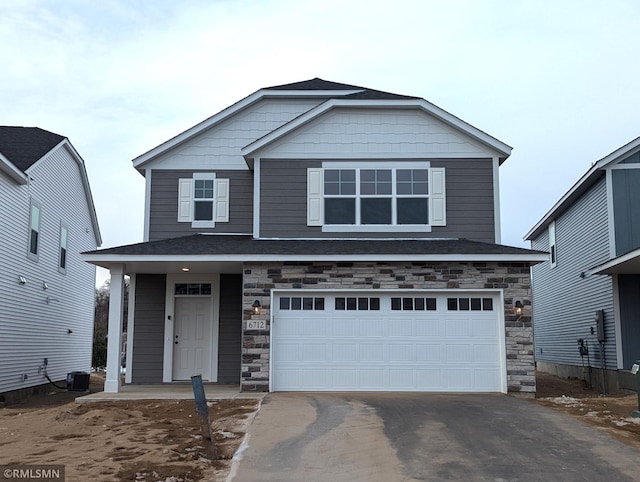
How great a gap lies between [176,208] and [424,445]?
32.2 ft

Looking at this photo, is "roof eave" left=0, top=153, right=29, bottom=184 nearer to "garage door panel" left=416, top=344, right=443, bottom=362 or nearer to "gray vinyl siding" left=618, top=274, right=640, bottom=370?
"garage door panel" left=416, top=344, right=443, bottom=362

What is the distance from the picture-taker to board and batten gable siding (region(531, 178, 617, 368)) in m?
17.2

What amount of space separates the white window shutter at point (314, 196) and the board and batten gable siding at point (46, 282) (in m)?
7.13

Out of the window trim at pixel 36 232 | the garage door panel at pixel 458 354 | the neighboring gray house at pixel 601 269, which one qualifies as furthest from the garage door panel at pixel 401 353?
the window trim at pixel 36 232

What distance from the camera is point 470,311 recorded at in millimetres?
13797

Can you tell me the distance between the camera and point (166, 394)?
13047mm

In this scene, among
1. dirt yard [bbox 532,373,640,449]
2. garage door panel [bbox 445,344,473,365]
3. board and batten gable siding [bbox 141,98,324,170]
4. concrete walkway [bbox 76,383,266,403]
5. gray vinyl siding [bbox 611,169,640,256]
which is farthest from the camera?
board and batten gable siding [bbox 141,98,324,170]

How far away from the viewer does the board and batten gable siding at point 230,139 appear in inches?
648

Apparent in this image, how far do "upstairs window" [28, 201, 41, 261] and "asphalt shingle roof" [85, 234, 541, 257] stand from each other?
15.9ft

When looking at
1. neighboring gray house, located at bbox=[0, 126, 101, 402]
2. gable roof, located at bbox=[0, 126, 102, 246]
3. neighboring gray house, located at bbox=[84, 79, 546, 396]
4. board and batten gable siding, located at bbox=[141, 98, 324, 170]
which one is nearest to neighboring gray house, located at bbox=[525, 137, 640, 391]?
neighboring gray house, located at bbox=[84, 79, 546, 396]

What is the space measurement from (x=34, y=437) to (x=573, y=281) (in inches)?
654

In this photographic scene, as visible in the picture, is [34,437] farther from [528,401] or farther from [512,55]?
[512,55]

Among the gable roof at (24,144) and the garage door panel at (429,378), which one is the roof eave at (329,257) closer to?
the garage door panel at (429,378)

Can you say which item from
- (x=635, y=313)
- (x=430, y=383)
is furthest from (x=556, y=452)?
(x=635, y=313)
